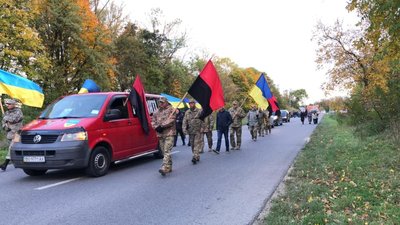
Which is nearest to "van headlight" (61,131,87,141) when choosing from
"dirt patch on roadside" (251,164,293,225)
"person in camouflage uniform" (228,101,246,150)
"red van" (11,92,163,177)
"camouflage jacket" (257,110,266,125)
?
"red van" (11,92,163,177)

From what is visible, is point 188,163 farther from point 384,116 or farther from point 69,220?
point 384,116

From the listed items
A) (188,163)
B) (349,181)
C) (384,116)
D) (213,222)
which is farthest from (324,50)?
(213,222)

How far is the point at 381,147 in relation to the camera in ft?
39.1

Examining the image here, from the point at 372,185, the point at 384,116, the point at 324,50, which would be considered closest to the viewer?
the point at 372,185

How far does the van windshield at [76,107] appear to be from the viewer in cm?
916

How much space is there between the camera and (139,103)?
10.5m

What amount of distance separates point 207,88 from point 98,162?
3525 millimetres

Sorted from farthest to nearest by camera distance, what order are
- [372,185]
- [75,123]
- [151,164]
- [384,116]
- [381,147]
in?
[384,116], [381,147], [151,164], [75,123], [372,185]

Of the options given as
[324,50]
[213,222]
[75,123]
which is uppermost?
[324,50]

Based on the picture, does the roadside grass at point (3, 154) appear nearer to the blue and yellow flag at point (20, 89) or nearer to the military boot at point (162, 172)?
the blue and yellow flag at point (20, 89)

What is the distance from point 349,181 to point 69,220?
16.6 feet

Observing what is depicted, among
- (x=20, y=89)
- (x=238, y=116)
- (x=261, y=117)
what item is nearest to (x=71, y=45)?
(x=261, y=117)

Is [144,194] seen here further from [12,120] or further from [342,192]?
[12,120]

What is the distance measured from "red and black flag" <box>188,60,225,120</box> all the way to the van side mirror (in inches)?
77.2
